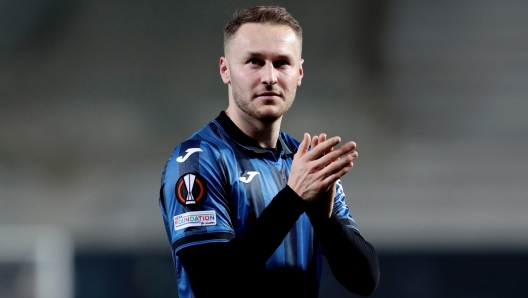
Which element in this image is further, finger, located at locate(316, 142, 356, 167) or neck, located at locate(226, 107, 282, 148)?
neck, located at locate(226, 107, 282, 148)

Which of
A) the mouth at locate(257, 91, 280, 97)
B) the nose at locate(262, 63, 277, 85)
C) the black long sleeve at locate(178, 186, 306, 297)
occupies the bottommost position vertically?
the black long sleeve at locate(178, 186, 306, 297)

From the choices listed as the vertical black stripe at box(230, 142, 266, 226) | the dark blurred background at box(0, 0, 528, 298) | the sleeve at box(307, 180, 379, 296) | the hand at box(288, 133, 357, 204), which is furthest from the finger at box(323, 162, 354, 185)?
the dark blurred background at box(0, 0, 528, 298)

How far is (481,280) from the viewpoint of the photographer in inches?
186

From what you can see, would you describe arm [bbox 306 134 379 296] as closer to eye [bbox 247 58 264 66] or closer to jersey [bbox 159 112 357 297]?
jersey [bbox 159 112 357 297]

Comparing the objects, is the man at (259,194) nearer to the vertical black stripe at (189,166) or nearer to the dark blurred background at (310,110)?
the vertical black stripe at (189,166)


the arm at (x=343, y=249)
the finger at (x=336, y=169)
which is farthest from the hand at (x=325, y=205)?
the finger at (x=336, y=169)

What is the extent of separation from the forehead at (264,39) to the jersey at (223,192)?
0.23 m

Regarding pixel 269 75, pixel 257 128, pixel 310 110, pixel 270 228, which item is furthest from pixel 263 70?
pixel 310 110

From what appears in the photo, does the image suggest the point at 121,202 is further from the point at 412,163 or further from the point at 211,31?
the point at 412,163

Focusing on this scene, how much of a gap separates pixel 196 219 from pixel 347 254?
45 centimetres

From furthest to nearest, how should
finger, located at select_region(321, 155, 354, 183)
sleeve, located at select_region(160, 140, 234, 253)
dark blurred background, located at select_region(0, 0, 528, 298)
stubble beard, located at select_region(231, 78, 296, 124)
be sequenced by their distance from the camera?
dark blurred background, located at select_region(0, 0, 528, 298), stubble beard, located at select_region(231, 78, 296, 124), sleeve, located at select_region(160, 140, 234, 253), finger, located at select_region(321, 155, 354, 183)

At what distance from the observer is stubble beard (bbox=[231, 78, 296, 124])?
1.96 m

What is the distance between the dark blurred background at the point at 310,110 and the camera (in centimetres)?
510

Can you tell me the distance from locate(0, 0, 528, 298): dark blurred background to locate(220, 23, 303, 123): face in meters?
3.09
